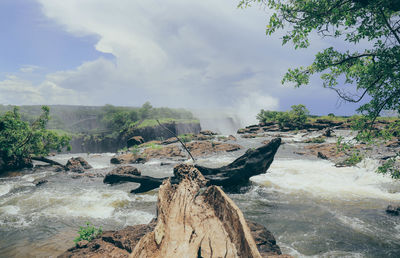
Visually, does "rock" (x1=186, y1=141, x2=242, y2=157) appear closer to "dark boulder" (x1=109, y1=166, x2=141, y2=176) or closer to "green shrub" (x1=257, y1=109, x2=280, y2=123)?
"dark boulder" (x1=109, y1=166, x2=141, y2=176)

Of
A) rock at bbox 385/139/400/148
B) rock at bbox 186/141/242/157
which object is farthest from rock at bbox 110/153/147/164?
rock at bbox 385/139/400/148

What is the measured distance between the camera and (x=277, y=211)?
786 cm

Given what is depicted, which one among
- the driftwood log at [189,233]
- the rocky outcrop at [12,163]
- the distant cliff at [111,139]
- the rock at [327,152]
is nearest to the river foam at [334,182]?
the rock at [327,152]

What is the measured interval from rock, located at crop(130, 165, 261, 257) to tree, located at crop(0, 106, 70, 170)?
1614 cm

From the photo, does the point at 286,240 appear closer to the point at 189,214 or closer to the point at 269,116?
the point at 189,214

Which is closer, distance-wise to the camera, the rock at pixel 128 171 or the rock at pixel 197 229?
the rock at pixel 197 229

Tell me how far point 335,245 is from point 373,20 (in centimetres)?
560

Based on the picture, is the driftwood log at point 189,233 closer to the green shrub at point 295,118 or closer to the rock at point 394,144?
the rock at point 394,144

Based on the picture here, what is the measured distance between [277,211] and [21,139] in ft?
57.3

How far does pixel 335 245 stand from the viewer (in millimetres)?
5320

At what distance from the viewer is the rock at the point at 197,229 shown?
7.85 ft

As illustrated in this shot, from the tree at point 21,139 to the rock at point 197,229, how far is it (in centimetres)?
1614

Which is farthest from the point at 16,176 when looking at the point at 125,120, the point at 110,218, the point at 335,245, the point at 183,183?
the point at 125,120

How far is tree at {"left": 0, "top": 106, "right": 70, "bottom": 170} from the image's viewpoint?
14.4 metres
